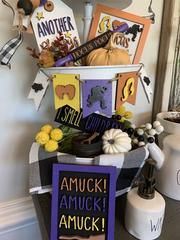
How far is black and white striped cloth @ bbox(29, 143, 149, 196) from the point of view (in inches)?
21.5

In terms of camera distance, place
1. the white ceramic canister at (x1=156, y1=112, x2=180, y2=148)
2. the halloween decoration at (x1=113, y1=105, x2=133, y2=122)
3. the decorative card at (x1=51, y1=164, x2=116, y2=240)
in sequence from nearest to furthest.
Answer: the decorative card at (x1=51, y1=164, x2=116, y2=240) → the halloween decoration at (x1=113, y1=105, x2=133, y2=122) → the white ceramic canister at (x1=156, y1=112, x2=180, y2=148)

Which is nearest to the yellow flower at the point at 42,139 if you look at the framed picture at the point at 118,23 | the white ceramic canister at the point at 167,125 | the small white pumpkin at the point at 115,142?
the small white pumpkin at the point at 115,142

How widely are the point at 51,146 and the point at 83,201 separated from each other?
13cm

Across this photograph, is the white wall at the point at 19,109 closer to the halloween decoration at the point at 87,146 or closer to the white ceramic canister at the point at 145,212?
the halloween decoration at the point at 87,146

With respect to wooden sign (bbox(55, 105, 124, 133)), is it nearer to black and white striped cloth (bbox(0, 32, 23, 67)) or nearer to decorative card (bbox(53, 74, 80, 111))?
decorative card (bbox(53, 74, 80, 111))

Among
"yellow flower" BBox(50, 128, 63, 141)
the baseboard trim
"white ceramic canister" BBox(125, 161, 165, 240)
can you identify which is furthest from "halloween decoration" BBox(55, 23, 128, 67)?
the baseboard trim

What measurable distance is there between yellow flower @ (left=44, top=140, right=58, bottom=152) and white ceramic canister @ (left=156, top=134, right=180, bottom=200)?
1.01 feet

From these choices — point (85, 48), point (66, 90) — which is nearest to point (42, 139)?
point (66, 90)

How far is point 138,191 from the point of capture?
0.58 meters

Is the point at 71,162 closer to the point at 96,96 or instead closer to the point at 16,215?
the point at 96,96

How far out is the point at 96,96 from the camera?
58 centimetres

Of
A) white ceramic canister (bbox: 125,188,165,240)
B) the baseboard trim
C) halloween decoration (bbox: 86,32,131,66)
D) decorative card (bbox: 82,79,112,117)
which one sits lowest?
the baseboard trim

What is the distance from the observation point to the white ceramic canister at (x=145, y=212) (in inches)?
21.5

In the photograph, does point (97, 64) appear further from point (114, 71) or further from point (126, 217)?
point (126, 217)
